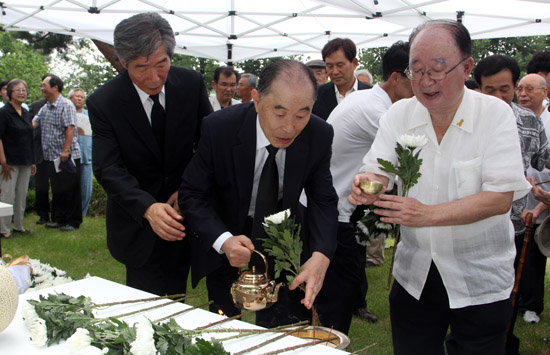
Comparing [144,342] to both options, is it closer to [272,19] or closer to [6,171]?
[6,171]

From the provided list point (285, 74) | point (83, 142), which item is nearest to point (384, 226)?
point (285, 74)

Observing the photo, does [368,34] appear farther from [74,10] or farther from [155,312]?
[155,312]

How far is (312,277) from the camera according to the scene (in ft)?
7.11

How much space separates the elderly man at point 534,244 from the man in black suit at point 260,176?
244cm

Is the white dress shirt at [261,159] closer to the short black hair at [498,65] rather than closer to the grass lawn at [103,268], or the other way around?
the grass lawn at [103,268]

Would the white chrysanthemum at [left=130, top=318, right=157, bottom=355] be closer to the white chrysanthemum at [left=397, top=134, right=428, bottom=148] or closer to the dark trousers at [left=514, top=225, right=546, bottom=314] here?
the white chrysanthemum at [left=397, top=134, right=428, bottom=148]

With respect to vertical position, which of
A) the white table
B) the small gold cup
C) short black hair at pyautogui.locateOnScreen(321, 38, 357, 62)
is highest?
short black hair at pyautogui.locateOnScreen(321, 38, 357, 62)

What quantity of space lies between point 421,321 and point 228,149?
1.22 metres

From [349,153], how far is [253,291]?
177 cm

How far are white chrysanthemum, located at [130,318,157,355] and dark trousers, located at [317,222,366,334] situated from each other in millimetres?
2264

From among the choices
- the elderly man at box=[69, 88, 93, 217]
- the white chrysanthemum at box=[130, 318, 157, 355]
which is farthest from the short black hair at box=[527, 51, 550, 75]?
the elderly man at box=[69, 88, 93, 217]

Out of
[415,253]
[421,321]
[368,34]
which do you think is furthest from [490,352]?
[368,34]

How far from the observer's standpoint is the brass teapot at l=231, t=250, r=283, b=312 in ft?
6.45

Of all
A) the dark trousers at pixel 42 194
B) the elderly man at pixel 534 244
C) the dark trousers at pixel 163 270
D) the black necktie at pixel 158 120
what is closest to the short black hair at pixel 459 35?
the black necktie at pixel 158 120
